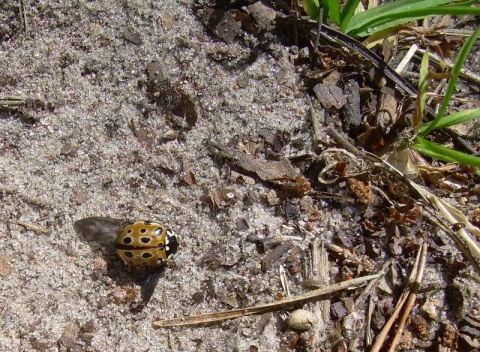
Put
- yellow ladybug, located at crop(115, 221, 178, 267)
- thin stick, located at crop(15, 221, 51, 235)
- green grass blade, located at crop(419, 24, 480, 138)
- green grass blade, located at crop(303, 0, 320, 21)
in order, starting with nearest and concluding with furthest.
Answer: green grass blade, located at crop(419, 24, 480, 138), yellow ladybug, located at crop(115, 221, 178, 267), thin stick, located at crop(15, 221, 51, 235), green grass blade, located at crop(303, 0, 320, 21)

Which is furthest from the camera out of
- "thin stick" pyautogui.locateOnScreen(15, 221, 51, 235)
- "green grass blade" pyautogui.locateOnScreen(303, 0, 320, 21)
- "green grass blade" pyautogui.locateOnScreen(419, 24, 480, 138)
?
"green grass blade" pyautogui.locateOnScreen(303, 0, 320, 21)

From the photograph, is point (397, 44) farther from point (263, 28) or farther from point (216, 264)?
point (216, 264)

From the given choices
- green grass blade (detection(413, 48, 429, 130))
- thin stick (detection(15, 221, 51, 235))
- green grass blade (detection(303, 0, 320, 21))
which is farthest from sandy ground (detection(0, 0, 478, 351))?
green grass blade (detection(413, 48, 429, 130))

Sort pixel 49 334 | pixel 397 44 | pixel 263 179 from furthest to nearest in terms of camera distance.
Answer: pixel 397 44, pixel 263 179, pixel 49 334

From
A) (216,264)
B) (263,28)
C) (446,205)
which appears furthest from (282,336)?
(263,28)

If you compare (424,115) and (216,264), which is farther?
(424,115)

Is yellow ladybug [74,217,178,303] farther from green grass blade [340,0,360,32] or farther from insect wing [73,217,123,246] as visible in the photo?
green grass blade [340,0,360,32]

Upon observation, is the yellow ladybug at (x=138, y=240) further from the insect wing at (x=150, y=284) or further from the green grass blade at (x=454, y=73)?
the green grass blade at (x=454, y=73)
